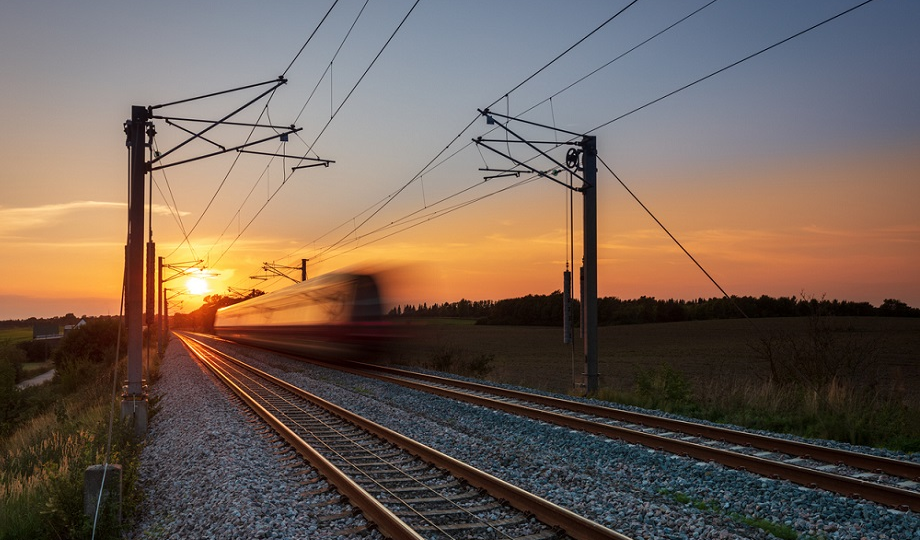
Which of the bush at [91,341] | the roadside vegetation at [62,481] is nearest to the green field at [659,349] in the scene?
the roadside vegetation at [62,481]

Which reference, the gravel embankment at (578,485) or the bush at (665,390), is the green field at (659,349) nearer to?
the bush at (665,390)

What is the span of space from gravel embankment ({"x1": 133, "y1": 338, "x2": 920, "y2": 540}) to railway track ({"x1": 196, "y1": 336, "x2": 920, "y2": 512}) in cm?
26

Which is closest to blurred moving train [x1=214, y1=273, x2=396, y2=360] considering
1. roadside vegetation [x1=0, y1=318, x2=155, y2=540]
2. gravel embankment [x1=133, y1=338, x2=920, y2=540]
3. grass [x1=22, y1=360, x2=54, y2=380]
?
roadside vegetation [x1=0, y1=318, x2=155, y2=540]

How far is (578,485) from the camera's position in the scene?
28.2 ft

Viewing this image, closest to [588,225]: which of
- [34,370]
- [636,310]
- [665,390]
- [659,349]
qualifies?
[665,390]

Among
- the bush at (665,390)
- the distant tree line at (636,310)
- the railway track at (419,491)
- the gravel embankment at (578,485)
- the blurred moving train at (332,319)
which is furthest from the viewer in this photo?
the distant tree line at (636,310)

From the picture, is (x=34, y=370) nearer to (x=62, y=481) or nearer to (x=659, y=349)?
(x=659, y=349)

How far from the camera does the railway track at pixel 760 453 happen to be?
25.8 ft

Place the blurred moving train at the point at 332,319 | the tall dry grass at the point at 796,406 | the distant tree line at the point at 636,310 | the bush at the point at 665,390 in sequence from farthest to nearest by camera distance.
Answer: the distant tree line at the point at 636,310, the blurred moving train at the point at 332,319, the bush at the point at 665,390, the tall dry grass at the point at 796,406

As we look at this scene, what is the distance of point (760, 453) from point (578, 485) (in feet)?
10.4

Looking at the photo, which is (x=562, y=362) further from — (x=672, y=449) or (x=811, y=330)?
(x=672, y=449)

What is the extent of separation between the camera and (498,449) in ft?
35.5

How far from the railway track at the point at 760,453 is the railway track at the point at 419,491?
3432 mm

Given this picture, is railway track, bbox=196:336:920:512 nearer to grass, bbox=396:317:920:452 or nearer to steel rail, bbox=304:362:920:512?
steel rail, bbox=304:362:920:512
